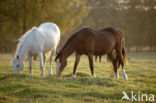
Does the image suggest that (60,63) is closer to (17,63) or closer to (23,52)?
(23,52)

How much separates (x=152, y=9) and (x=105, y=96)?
4581 centimetres

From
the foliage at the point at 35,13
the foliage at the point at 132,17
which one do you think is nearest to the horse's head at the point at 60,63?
the foliage at the point at 35,13

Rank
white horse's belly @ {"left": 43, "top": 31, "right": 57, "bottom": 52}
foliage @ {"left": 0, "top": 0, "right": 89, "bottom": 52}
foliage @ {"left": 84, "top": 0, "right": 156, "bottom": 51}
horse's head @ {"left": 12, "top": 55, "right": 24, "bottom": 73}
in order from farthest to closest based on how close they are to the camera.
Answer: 1. foliage @ {"left": 84, "top": 0, "right": 156, "bottom": 51}
2. foliage @ {"left": 0, "top": 0, "right": 89, "bottom": 52}
3. white horse's belly @ {"left": 43, "top": 31, "right": 57, "bottom": 52}
4. horse's head @ {"left": 12, "top": 55, "right": 24, "bottom": 73}

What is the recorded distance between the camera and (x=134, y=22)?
4931 centimetres

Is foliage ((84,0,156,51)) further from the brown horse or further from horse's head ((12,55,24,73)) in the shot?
horse's head ((12,55,24,73))

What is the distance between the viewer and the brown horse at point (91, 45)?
9.06 metres

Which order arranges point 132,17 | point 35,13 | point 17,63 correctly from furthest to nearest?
point 132,17 < point 35,13 < point 17,63

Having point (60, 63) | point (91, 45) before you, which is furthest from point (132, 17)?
point (60, 63)

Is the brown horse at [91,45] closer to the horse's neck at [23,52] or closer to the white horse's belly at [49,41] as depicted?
the white horse's belly at [49,41]

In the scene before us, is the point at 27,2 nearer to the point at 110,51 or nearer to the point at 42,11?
the point at 42,11

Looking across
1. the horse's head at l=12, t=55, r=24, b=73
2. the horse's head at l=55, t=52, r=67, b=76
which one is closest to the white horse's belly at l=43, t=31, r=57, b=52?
the horse's head at l=55, t=52, r=67, b=76

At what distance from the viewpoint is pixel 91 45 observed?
9047mm

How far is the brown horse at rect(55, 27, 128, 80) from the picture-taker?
9062mm

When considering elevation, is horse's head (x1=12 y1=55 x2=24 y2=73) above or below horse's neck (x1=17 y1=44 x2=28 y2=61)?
below
